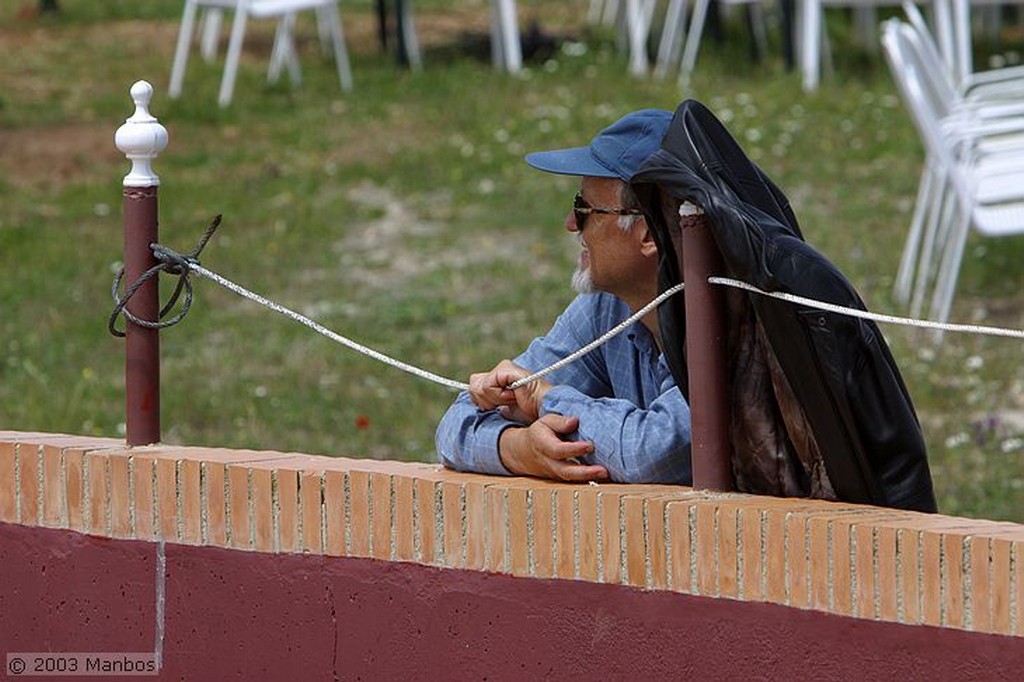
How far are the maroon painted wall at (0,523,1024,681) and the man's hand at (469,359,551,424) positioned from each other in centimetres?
31

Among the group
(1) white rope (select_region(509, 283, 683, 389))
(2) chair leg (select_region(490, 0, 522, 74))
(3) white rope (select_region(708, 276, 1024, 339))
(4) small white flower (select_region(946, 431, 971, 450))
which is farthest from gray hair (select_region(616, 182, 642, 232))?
(2) chair leg (select_region(490, 0, 522, 74))

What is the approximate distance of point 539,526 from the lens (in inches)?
127

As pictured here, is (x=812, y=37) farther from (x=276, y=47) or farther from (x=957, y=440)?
(x=957, y=440)

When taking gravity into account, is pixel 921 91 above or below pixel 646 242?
above

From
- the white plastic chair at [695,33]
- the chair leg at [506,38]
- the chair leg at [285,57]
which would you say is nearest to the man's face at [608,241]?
the white plastic chair at [695,33]

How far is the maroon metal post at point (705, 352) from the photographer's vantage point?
3029mm

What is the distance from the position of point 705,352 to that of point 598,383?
544 mm

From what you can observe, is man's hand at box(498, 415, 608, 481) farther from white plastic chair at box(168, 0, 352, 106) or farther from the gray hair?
white plastic chair at box(168, 0, 352, 106)

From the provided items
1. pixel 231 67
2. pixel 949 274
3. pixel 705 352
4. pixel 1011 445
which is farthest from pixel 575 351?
pixel 231 67

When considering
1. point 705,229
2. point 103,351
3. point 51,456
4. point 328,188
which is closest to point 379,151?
point 328,188

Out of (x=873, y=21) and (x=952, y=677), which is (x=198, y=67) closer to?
(x=873, y=21)

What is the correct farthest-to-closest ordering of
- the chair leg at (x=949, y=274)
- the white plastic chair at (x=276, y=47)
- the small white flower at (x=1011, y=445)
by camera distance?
the white plastic chair at (x=276, y=47), the chair leg at (x=949, y=274), the small white flower at (x=1011, y=445)

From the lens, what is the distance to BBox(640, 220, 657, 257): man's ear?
3.36m

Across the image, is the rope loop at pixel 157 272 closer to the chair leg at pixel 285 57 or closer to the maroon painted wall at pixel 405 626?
the maroon painted wall at pixel 405 626
